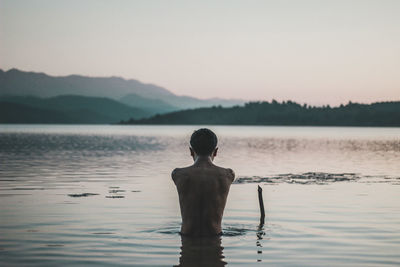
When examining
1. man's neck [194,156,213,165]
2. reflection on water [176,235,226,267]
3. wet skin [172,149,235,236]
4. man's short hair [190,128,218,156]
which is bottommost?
reflection on water [176,235,226,267]

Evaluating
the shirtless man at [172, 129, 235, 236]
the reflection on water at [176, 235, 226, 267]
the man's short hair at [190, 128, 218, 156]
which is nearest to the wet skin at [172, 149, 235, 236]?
the shirtless man at [172, 129, 235, 236]

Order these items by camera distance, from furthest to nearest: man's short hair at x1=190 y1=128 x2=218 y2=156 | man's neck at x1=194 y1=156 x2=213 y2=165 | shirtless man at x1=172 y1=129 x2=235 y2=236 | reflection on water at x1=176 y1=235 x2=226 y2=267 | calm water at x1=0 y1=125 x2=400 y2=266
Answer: calm water at x1=0 y1=125 x2=400 y2=266, reflection on water at x1=176 y1=235 x2=226 y2=267, man's neck at x1=194 y1=156 x2=213 y2=165, shirtless man at x1=172 y1=129 x2=235 y2=236, man's short hair at x1=190 y1=128 x2=218 y2=156

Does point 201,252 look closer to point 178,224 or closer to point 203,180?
point 203,180

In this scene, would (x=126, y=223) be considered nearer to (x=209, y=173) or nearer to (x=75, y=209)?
(x=75, y=209)

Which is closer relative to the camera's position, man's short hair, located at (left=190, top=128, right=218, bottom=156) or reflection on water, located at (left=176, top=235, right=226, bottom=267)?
man's short hair, located at (left=190, top=128, right=218, bottom=156)

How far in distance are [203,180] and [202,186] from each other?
0.13 metres

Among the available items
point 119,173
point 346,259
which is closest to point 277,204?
point 346,259

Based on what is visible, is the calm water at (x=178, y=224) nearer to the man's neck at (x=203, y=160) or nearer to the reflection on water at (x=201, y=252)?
the reflection on water at (x=201, y=252)

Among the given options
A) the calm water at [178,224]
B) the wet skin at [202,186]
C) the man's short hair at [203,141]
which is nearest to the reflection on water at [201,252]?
the calm water at [178,224]

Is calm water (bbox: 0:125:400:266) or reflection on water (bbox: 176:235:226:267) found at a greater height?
reflection on water (bbox: 176:235:226:267)

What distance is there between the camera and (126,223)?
56.4 ft

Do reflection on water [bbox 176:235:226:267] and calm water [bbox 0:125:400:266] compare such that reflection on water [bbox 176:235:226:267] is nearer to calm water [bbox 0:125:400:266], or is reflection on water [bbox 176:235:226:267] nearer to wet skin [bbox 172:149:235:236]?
calm water [bbox 0:125:400:266]

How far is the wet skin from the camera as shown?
11.1 metres

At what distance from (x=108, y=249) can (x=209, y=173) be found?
349cm
